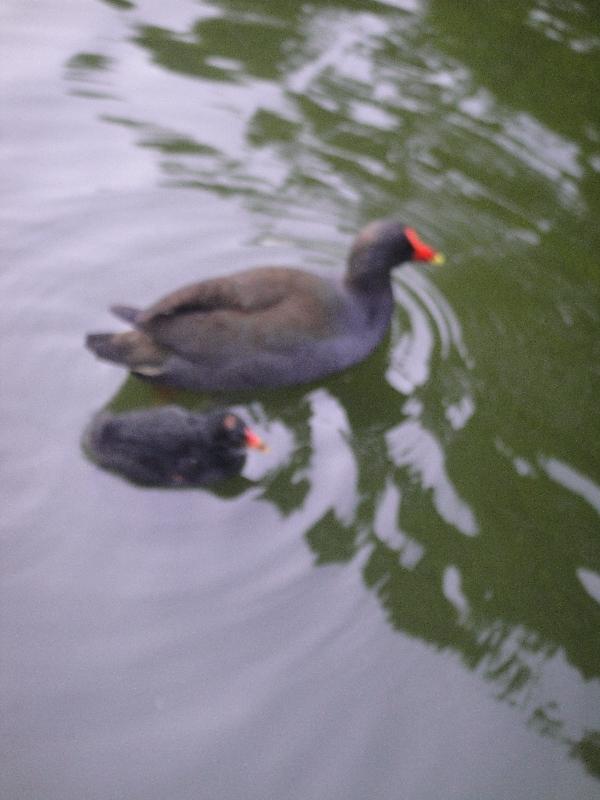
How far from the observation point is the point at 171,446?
425 centimetres

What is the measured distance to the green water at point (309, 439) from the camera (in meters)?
3.58

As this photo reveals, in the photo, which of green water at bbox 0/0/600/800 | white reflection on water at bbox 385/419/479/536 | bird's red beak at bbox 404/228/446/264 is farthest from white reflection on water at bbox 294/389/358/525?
bird's red beak at bbox 404/228/446/264

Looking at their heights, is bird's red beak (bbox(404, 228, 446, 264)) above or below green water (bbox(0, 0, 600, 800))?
above

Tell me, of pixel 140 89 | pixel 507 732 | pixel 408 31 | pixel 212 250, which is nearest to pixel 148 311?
pixel 212 250

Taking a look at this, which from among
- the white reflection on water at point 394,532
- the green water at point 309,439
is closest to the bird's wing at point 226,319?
the green water at point 309,439

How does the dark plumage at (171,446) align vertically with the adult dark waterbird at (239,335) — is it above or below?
below

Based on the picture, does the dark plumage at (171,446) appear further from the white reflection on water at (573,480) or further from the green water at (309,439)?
the white reflection on water at (573,480)

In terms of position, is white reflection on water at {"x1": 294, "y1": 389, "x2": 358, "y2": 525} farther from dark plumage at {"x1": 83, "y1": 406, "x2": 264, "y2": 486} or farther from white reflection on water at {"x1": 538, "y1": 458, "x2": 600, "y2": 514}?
white reflection on water at {"x1": 538, "y1": 458, "x2": 600, "y2": 514}

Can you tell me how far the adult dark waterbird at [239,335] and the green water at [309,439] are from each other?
0.71ft

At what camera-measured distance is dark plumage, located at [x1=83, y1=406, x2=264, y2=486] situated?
4.24 m

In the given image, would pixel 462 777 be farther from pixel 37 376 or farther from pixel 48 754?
pixel 37 376

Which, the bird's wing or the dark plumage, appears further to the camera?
the bird's wing

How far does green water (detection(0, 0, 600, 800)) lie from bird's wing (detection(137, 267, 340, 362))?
1.15 ft

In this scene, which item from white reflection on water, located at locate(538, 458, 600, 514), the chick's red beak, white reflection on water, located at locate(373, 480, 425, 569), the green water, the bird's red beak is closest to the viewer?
the green water
